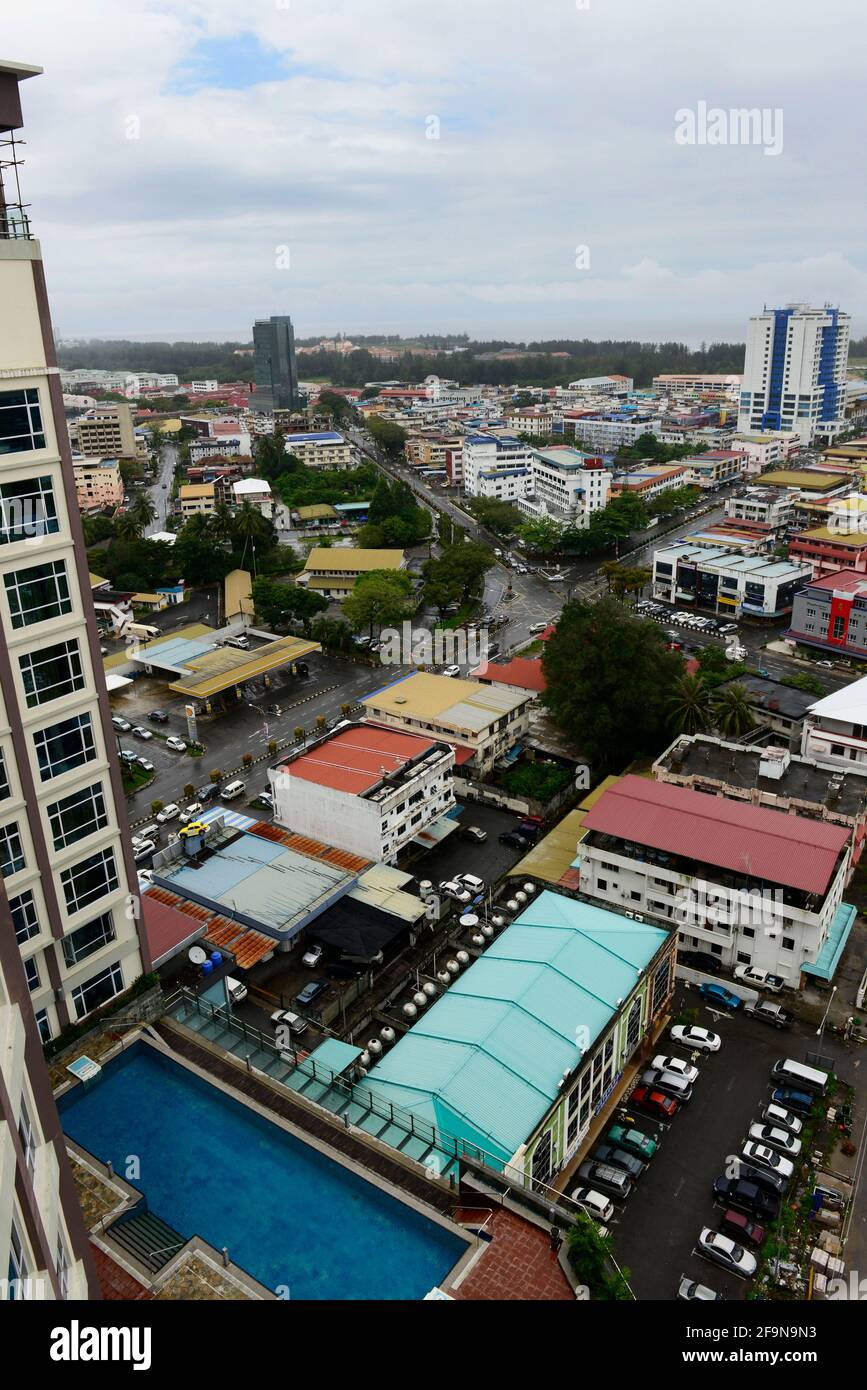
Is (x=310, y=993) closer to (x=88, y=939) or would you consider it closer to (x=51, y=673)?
(x=88, y=939)

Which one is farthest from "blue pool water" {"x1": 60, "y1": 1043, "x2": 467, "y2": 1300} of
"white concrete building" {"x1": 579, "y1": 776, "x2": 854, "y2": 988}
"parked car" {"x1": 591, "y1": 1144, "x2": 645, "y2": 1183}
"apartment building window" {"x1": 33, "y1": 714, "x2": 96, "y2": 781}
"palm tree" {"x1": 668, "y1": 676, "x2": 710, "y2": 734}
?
"palm tree" {"x1": 668, "y1": 676, "x2": 710, "y2": 734}

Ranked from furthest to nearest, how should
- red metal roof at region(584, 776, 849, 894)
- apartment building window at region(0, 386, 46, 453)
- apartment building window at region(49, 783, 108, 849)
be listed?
red metal roof at region(584, 776, 849, 894), apartment building window at region(49, 783, 108, 849), apartment building window at region(0, 386, 46, 453)

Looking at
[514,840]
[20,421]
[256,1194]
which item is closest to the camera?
[256,1194]

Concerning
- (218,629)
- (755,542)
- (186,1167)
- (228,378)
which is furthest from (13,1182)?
(228,378)

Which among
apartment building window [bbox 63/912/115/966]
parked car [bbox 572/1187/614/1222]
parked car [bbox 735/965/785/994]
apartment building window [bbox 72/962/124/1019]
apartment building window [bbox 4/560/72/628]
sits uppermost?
apartment building window [bbox 4/560/72/628]

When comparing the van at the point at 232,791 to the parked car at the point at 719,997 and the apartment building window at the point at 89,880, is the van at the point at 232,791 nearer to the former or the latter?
the parked car at the point at 719,997

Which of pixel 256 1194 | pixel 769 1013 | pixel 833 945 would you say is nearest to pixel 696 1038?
pixel 769 1013

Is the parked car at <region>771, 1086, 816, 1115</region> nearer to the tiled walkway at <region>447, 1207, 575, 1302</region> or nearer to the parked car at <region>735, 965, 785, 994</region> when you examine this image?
the parked car at <region>735, 965, 785, 994</region>
